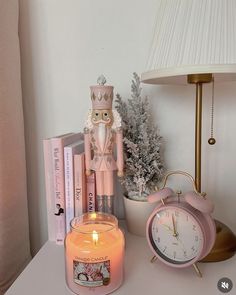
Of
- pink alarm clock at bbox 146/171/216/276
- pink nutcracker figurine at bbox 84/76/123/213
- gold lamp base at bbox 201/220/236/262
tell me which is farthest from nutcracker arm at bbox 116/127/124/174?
gold lamp base at bbox 201/220/236/262

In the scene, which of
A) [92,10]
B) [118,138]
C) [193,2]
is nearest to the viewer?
[193,2]

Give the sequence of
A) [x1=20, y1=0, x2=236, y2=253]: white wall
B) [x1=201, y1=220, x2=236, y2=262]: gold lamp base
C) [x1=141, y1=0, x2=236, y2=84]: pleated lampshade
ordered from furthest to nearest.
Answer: [x1=20, y1=0, x2=236, y2=253]: white wall
[x1=201, y1=220, x2=236, y2=262]: gold lamp base
[x1=141, y1=0, x2=236, y2=84]: pleated lampshade

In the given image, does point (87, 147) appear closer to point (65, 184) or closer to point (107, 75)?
point (65, 184)

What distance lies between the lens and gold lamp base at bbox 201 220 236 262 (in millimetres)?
583

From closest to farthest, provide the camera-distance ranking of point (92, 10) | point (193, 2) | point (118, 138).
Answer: point (193, 2), point (118, 138), point (92, 10)

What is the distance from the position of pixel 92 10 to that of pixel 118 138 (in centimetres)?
36

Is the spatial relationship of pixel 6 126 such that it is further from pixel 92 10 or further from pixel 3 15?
pixel 92 10

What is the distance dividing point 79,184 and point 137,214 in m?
0.15

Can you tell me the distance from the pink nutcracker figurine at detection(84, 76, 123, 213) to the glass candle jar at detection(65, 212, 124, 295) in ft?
0.46

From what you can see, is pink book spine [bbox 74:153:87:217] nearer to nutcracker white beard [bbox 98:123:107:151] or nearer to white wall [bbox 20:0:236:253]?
nutcracker white beard [bbox 98:123:107:151]

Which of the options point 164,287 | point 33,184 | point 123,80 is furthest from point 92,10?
point 164,287

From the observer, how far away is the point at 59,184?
25.8 inches

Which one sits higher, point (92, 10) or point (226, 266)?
point (92, 10)

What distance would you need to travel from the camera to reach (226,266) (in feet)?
1.88
